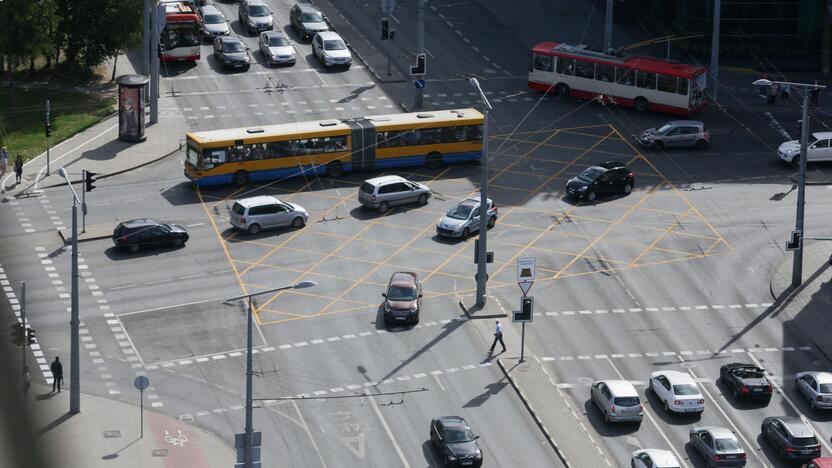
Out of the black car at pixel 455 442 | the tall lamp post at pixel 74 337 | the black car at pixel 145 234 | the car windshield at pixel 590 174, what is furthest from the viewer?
the car windshield at pixel 590 174

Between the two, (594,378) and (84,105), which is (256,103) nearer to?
(84,105)

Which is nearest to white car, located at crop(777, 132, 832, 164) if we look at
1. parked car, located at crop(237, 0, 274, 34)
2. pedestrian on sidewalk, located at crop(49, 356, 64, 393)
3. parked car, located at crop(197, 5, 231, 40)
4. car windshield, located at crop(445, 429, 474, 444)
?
car windshield, located at crop(445, 429, 474, 444)

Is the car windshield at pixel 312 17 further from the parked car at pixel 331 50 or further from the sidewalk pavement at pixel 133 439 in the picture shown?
the sidewalk pavement at pixel 133 439

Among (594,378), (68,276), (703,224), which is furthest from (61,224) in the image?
(703,224)

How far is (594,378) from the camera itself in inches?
1897

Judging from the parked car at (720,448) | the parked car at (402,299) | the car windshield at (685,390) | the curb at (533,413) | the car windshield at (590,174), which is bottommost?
the curb at (533,413)

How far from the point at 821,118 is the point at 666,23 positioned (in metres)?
17.1

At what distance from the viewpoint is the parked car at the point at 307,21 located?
88812mm

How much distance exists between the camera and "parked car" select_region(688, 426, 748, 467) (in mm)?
41594

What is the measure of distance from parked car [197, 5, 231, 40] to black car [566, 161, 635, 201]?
1291 inches

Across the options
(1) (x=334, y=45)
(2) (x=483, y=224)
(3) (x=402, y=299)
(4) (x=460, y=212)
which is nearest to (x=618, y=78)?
(1) (x=334, y=45)

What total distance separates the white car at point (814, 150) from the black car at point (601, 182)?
991 cm

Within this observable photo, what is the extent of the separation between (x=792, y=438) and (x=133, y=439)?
22.2 metres

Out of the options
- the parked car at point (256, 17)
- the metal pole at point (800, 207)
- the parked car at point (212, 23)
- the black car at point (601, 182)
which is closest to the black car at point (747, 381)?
the metal pole at point (800, 207)
